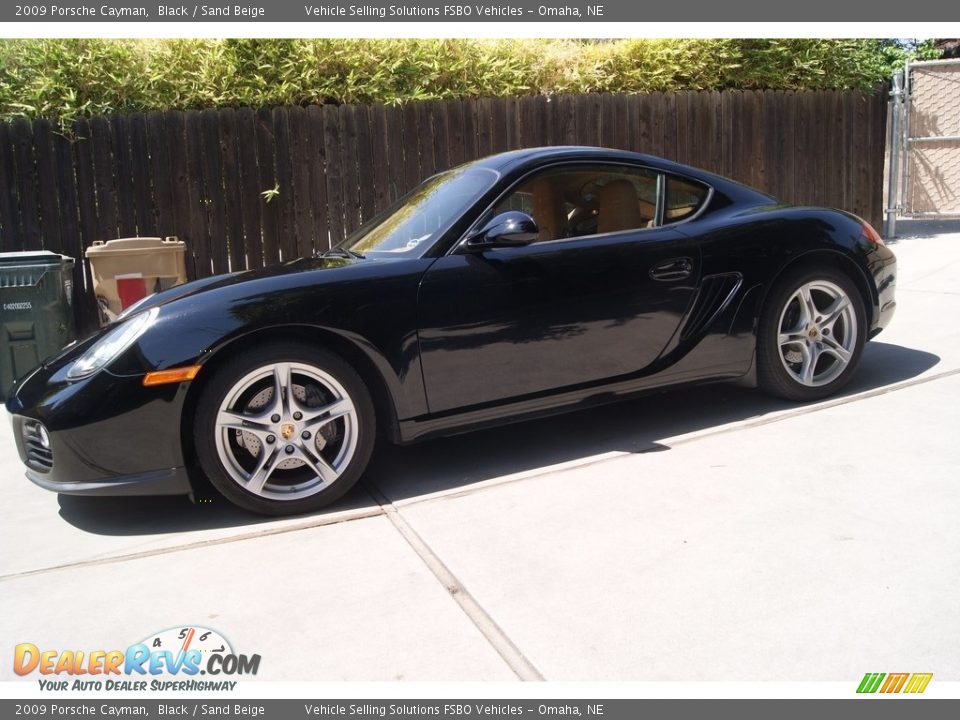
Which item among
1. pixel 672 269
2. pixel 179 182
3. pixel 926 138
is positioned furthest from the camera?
pixel 926 138

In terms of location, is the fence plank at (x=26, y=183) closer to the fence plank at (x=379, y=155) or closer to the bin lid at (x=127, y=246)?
the bin lid at (x=127, y=246)

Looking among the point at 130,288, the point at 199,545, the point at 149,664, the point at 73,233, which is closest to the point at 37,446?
the point at 199,545

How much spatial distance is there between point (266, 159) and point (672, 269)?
4950mm

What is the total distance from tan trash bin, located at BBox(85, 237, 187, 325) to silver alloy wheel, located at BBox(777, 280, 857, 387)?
4.75 meters

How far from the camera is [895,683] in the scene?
2238 mm

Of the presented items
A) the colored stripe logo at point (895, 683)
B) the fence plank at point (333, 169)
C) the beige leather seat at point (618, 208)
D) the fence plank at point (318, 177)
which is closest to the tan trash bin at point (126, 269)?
the fence plank at point (318, 177)

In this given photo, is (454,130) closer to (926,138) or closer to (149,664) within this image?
(926,138)

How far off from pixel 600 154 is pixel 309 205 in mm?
4455

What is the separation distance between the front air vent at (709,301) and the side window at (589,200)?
417 millimetres

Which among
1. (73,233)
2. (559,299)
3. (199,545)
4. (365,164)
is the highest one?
(365,164)

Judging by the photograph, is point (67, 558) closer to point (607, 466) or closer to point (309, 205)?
point (607, 466)

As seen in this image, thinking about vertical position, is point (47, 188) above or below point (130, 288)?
above

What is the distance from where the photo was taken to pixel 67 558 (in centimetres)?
334

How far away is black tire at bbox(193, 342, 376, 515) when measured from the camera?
345 centimetres
